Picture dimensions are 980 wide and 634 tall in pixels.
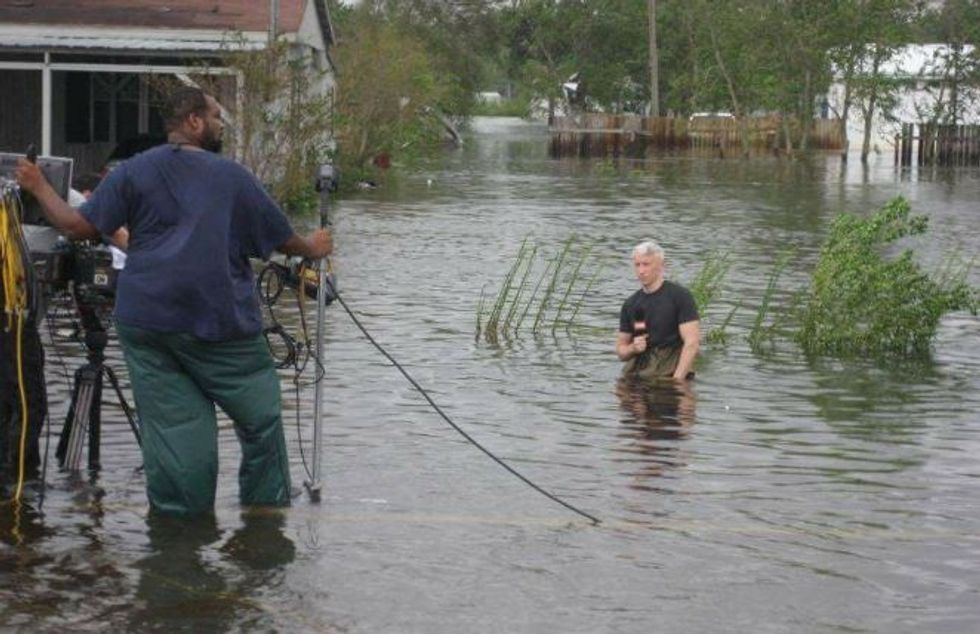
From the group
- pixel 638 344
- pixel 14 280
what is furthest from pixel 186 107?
pixel 638 344

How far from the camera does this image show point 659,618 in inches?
293

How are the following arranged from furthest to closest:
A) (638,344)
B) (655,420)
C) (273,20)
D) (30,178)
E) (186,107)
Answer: (273,20) < (638,344) < (655,420) < (186,107) < (30,178)

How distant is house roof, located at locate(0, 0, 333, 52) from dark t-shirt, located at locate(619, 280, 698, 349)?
18.4 m

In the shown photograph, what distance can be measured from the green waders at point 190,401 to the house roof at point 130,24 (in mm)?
22888

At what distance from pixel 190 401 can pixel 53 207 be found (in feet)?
3.19

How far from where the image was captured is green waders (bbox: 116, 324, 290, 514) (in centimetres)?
850

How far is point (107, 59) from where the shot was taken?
1379 inches

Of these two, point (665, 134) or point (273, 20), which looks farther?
point (665, 134)

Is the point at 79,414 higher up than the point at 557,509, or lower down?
higher up

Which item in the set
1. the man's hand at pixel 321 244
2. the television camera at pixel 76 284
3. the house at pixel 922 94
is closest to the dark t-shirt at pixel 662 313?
the television camera at pixel 76 284

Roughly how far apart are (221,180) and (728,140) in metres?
64.8

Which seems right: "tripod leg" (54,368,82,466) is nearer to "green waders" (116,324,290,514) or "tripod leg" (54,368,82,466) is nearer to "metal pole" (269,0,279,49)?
"green waders" (116,324,290,514)

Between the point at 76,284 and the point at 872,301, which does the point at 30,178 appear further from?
the point at 872,301

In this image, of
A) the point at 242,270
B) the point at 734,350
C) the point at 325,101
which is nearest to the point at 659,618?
the point at 242,270
